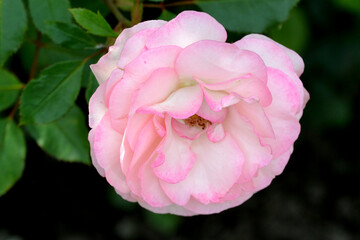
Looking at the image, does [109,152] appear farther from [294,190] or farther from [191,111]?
[294,190]

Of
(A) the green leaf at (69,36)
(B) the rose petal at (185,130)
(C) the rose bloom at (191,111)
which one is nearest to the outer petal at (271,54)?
(C) the rose bloom at (191,111)

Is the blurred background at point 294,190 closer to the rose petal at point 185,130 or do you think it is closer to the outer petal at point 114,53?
the rose petal at point 185,130

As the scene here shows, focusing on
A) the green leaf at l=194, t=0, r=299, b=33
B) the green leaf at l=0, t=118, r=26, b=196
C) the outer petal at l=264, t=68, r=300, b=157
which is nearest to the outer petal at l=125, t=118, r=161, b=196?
the outer petal at l=264, t=68, r=300, b=157

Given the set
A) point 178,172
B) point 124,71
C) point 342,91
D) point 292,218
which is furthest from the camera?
point 292,218

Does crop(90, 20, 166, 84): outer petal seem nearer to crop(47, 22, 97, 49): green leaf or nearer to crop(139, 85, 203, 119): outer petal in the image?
crop(139, 85, 203, 119): outer petal

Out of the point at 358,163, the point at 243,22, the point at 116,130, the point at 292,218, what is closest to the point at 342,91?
the point at 358,163

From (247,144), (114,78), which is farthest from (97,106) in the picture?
(247,144)

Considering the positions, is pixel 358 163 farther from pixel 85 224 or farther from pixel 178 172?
pixel 178 172
